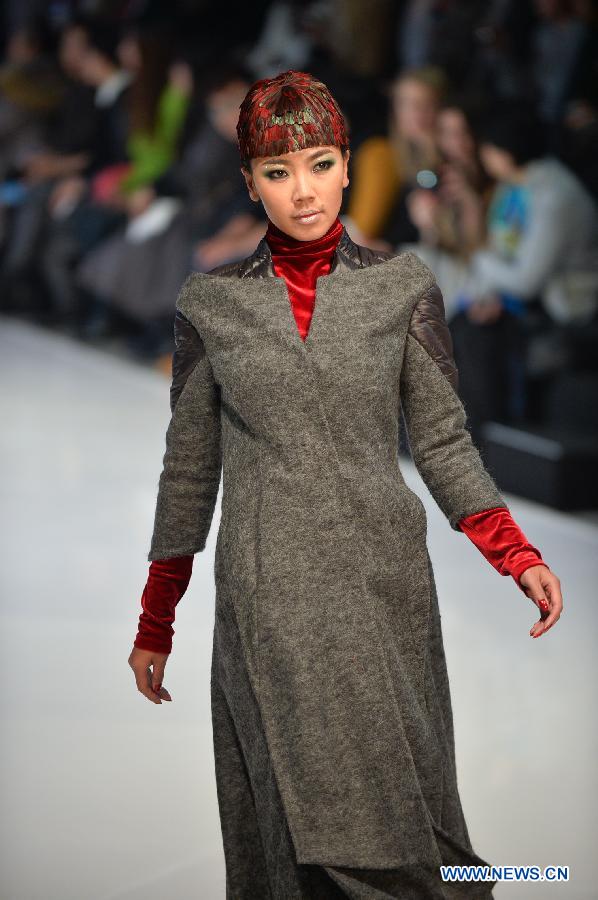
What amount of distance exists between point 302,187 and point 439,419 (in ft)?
0.97

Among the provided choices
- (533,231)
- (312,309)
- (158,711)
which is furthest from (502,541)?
(533,231)

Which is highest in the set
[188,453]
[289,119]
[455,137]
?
[455,137]

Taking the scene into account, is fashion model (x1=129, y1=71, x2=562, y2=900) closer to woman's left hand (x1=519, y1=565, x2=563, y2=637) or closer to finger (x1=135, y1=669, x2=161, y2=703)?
woman's left hand (x1=519, y1=565, x2=563, y2=637)

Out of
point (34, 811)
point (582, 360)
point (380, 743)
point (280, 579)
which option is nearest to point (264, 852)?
point (380, 743)

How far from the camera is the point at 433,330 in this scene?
165 cm

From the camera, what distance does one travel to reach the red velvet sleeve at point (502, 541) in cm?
158

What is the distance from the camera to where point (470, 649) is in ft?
11.2

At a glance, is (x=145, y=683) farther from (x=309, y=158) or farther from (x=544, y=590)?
(x=309, y=158)

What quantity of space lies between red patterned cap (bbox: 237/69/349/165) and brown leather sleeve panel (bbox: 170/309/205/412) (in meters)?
0.20

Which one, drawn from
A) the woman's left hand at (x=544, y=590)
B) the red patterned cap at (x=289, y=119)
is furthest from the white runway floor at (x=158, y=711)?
the red patterned cap at (x=289, y=119)

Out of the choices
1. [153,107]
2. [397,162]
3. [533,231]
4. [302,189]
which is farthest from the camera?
[153,107]

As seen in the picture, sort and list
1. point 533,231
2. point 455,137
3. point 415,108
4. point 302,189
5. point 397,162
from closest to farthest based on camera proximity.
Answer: point 302,189 → point 533,231 → point 455,137 → point 415,108 → point 397,162

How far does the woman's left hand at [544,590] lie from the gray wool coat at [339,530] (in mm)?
97

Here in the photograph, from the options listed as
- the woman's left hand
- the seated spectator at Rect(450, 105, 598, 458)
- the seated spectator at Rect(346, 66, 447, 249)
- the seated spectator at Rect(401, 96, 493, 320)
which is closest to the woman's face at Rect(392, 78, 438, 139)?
the seated spectator at Rect(346, 66, 447, 249)
